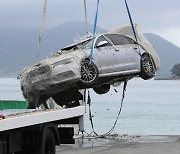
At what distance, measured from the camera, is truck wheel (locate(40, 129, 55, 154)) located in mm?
9984

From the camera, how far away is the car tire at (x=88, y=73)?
1527 cm

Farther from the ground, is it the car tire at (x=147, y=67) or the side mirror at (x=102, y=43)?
the side mirror at (x=102, y=43)

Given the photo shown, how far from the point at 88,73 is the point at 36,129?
5.78 metres

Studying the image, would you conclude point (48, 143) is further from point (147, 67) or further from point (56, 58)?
point (147, 67)

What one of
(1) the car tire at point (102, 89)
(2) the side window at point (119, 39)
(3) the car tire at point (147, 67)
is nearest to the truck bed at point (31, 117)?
(2) the side window at point (119, 39)

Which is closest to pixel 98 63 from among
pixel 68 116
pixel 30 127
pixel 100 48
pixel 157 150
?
pixel 100 48

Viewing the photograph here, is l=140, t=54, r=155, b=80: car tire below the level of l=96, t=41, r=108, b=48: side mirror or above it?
below

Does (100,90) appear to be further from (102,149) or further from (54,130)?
(54,130)

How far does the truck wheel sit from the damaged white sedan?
4559 mm

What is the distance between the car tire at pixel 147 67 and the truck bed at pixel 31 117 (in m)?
5.77

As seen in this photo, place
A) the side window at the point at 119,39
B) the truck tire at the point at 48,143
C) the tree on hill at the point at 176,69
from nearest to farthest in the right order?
1. the truck tire at the point at 48,143
2. the side window at the point at 119,39
3. the tree on hill at the point at 176,69

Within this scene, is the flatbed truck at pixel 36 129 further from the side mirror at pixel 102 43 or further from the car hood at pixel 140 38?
the car hood at pixel 140 38

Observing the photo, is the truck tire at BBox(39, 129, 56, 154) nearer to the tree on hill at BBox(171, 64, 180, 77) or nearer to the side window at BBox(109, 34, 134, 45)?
the side window at BBox(109, 34, 134, 45)

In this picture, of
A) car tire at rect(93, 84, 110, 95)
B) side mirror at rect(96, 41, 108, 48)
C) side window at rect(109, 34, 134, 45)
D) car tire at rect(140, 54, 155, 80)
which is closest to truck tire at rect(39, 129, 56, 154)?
side mirror at rect(96, 41, 108, 48)
